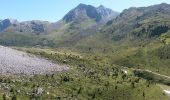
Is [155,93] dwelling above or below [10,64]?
below

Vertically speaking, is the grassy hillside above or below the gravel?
below

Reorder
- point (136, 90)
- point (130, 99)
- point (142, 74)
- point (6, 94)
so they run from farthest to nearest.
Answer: point (142, 74)
point (136, 90)
point (130, 99)
point (6, 94)

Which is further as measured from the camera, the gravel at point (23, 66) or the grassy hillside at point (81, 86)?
the gravel at point (23, 66)

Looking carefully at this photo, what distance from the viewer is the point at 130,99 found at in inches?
3607

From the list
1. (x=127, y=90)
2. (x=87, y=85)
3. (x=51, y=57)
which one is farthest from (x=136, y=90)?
(x=51, y=57)

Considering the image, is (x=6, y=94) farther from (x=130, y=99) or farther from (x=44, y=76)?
(x=130, y=99)

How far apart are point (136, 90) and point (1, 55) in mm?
43206

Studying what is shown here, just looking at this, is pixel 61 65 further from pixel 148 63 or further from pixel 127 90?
pixel 148 63

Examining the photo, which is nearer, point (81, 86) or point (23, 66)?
point (81, 86)

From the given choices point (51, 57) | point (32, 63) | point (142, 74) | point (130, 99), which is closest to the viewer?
point (130, 99)

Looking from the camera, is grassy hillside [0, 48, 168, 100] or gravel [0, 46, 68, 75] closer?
grassy hillside [0, 48, 168, 100]

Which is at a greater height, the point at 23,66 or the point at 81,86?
the point at 23,66

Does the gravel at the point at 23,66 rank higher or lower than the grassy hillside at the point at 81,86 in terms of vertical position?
higher

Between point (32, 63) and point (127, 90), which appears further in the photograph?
point (32, 63)
